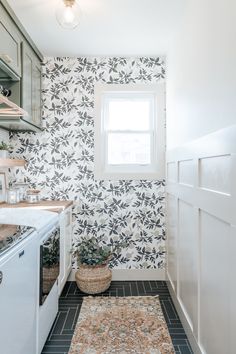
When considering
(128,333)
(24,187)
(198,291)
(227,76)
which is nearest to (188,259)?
(198,291)

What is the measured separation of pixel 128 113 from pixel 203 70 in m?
1.51

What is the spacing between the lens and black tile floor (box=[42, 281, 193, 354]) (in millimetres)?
1975

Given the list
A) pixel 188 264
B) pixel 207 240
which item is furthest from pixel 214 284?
pixel 188 264

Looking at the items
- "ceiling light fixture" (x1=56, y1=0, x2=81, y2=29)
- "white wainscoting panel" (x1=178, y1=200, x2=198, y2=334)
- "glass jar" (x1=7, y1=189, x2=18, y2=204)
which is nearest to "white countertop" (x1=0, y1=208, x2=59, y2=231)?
"glass jar" (x1=7, y1=189, x2=18, y2=204)

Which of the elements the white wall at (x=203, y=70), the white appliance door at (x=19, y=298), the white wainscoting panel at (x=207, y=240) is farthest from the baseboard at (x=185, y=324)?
the white wall at (x=203, y=70)

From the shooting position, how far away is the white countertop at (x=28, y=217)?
1.79m

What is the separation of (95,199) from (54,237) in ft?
3.29

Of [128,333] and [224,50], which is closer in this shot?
[224,50]

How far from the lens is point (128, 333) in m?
2.09

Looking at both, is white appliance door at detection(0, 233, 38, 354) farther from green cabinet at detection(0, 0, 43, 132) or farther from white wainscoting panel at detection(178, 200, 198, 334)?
green cabinet at detection(0, 0, 43, 132)

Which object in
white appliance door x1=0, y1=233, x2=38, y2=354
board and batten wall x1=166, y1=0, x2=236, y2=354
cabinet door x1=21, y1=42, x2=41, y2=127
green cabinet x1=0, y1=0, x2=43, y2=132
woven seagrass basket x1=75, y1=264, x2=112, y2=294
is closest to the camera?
white appliance door x1=0, y1=233, x2=38, y2=354

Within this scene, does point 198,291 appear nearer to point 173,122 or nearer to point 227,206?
point 227,206

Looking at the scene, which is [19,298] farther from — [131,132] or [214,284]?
[131,132]

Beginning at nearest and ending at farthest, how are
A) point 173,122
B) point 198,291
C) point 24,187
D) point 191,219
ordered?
1. point 198,291
2. point 191,219
3. point 173,122
4. point 24,187
